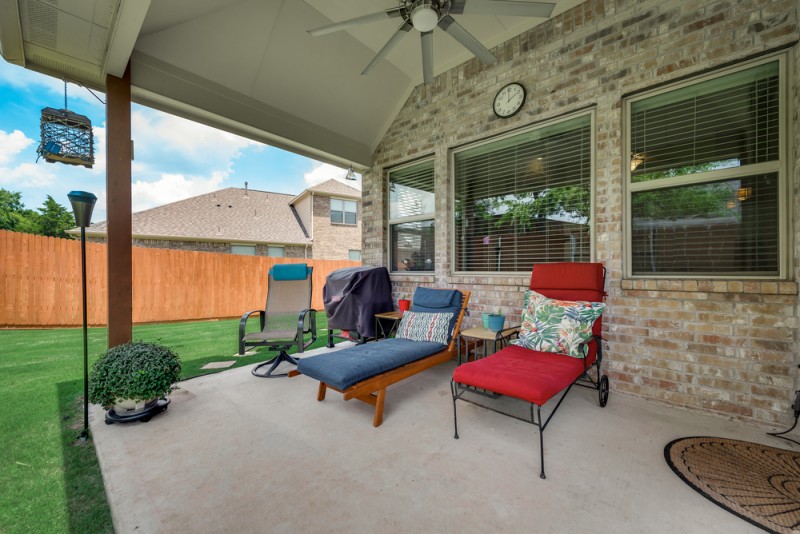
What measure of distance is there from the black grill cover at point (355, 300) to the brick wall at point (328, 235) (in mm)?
8921

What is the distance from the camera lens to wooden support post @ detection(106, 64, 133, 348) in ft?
9.66

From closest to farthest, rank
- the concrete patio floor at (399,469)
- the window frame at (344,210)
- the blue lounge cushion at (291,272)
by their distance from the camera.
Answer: the concrete patio floor at (399,469) < the blue lounge cushion at (291,272) < the window frame at (344,210)

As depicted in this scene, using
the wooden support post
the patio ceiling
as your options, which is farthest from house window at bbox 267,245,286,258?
the wooden support post

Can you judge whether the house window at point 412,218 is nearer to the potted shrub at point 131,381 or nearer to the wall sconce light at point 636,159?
the wall sconce light at point 636,159

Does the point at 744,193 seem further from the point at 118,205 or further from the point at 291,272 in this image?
the point at 118,205

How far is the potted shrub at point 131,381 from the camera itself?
8.05ft

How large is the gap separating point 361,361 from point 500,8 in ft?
10.2

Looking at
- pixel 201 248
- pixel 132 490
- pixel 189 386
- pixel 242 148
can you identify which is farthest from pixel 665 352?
pixel 242 148

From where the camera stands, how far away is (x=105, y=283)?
7.20 m

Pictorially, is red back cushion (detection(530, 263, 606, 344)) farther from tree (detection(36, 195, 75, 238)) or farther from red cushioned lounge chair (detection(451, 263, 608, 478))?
tree (detection(36, 195, 75, 238))

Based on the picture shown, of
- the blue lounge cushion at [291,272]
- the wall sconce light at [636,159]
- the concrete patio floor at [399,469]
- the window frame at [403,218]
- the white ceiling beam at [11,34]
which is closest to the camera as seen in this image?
the concrete patio floor at [399,469]

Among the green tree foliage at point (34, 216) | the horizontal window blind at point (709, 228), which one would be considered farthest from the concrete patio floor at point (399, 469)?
the green tree foliage at point (34, 216)

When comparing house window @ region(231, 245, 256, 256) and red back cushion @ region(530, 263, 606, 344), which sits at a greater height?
house window @ region(231, 245, 256, 256)

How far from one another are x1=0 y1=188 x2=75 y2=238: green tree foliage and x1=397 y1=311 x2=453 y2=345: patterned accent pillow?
2222 centimetres
